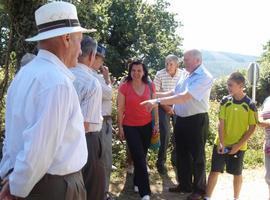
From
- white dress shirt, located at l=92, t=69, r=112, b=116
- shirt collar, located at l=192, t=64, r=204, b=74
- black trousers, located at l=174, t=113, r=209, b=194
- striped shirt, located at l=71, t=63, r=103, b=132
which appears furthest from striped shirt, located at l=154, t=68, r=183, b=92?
striped shirt, located at l=71, t=63, r=103, b=132

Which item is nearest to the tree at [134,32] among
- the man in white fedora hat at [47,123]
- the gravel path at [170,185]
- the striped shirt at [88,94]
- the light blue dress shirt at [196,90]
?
the gravel path at [170,185]

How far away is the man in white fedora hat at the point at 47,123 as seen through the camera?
235 centimetres

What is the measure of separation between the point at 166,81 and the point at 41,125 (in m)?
5.80

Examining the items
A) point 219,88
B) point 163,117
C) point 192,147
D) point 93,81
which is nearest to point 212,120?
point 163,117

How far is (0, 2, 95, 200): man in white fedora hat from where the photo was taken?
7.72 feet

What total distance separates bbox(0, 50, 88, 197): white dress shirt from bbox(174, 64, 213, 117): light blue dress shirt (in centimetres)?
349

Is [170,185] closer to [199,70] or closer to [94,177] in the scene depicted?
[199,70]

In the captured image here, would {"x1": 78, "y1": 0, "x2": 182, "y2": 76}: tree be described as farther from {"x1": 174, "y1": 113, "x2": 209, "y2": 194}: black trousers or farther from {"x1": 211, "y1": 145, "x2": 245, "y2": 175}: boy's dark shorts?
{"x1": 211, "y1": 145, "x2": 245, "y2": 175}: boy's dark shorts

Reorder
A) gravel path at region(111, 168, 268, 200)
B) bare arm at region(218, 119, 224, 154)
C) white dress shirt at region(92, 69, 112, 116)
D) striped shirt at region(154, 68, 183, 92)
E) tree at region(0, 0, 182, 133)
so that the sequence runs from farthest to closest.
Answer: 1. tree at region(0, 0, 182, 133)
2. striped shirt at region(154, 68, 183, 92)
3. gravel path at region(111, 168, 268, 200)
4. bare arm at region(218, 119, 224, 154)
5. white dress shirt at region(92, 69, 112, 116)

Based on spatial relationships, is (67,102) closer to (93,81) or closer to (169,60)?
(93,81)

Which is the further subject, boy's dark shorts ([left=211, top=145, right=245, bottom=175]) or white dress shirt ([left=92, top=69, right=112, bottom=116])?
boy's dark shorts ([left=211, top=145, right=245, bottom=175])

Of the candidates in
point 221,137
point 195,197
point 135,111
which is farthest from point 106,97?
point 195,197

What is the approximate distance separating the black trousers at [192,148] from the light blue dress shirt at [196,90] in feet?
0.30

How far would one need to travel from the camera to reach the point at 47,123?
2344 millimetres
